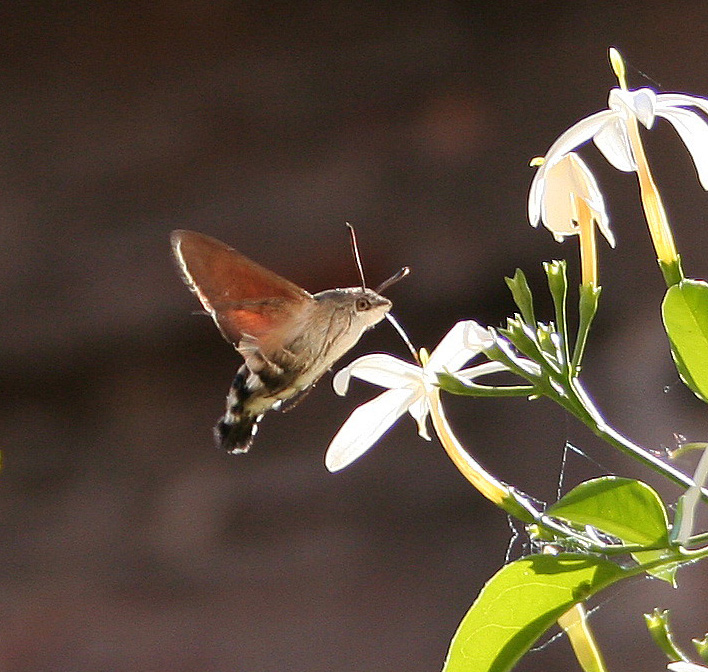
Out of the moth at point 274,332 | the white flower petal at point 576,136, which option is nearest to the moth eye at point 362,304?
the moth at point 274,332

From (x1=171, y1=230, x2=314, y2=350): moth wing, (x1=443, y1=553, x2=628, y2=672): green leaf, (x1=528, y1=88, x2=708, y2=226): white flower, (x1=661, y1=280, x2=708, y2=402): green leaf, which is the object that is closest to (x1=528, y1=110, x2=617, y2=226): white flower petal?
(x1=528, y1=88, x2=708, y2=226): white flower

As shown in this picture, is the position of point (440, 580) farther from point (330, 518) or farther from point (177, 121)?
point (177, 121)

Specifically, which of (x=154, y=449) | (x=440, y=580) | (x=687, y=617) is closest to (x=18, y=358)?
(x=154, y=449)

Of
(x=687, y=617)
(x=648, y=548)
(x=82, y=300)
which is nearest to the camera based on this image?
(x=648, y=548)

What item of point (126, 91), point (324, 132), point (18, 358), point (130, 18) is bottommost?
point (18, 358)

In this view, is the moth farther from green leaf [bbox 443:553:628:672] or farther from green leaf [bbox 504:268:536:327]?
green leaf [bbox 443:553:628:672]

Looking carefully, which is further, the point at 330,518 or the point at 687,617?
the point at 330,518

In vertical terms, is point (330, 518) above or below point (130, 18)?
below

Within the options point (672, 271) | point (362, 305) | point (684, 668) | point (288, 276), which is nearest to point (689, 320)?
point (672, 271)
